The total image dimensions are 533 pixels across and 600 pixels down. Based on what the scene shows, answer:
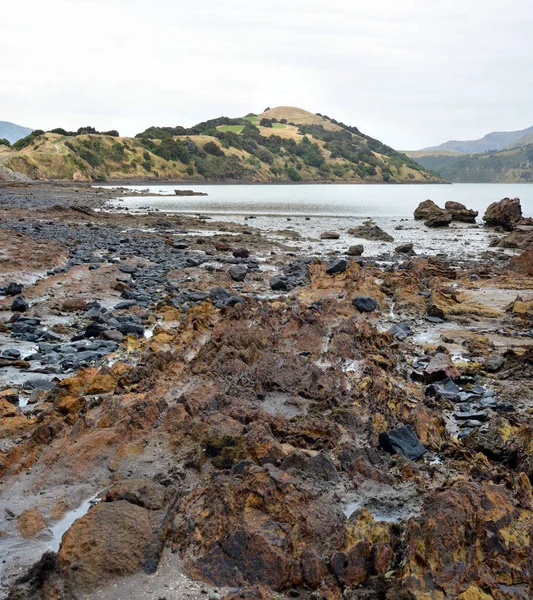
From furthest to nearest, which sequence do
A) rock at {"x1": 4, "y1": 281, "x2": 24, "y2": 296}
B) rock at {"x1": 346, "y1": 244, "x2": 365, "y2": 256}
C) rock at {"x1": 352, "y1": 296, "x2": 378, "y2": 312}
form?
rock at {"x1": 346, "y1": 244, "x2": 365, "y2": 256} < rock at {"x1": 4, "y1": 281, "x2": 24, "y2": 296} < rock at {"x1": 352, "y1": 296, "x2": 378, "y2": 312}

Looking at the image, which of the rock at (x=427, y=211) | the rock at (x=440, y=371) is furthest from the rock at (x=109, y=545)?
the rock at (x=427, y=211)

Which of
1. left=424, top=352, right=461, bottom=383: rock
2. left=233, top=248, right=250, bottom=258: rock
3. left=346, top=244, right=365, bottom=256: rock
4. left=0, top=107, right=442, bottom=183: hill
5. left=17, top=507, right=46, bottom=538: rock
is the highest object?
left=0, top=107, right=442, bottom=183: hill

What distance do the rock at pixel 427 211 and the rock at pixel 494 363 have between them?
111 ft

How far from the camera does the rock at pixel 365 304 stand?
452 inches

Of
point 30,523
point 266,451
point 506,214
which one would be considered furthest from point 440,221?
point 30,523

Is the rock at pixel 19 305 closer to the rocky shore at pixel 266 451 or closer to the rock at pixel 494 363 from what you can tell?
the rocky shore at pixel 266 451

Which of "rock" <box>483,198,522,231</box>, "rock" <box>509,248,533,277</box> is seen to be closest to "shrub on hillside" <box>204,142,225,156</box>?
"rock" <box>483,198,522,231</box>

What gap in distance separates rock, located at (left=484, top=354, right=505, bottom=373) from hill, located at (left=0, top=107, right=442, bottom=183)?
82752 millimetres

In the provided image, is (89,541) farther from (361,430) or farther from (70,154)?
(70,154)

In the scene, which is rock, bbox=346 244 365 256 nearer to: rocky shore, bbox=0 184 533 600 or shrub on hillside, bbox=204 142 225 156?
rocky shore, bbox=0 184 533 600

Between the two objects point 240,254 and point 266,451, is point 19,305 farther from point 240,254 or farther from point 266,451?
point 240,254

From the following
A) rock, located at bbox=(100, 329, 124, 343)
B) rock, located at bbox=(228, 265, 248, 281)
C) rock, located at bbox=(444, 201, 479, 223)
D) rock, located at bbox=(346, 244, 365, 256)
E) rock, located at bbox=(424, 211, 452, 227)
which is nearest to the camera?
rock, located at bbox=(100, 329, 124, 343)

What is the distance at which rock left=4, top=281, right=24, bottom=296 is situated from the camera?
40.2 feet

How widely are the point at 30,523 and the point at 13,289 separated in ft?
30.4
